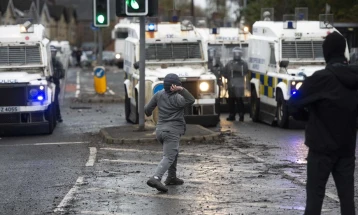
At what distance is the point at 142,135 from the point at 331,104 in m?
10.8

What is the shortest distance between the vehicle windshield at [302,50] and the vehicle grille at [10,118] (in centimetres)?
680

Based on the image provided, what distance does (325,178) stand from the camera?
25.0ft

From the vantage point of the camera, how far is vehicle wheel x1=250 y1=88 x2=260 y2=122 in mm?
23562

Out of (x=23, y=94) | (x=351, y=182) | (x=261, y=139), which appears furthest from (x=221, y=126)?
(x=351, y=182)

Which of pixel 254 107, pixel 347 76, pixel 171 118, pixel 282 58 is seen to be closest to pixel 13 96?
pixel 282 58

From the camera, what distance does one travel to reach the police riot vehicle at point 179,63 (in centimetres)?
2134

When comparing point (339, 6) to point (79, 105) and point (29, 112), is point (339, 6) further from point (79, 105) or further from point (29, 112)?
point (29, 112)

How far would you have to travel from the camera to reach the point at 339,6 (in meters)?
30.2

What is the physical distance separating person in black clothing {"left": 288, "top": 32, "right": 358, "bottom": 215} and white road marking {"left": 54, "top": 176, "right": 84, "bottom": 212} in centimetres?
355

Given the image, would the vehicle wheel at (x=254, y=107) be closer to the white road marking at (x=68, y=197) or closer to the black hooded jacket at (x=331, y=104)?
the white road marking at (x=68, y=197)

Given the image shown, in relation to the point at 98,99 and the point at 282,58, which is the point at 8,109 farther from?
the point at 98,99

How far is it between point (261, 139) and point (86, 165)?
535 cm

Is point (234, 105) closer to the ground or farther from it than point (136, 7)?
closer to the ground

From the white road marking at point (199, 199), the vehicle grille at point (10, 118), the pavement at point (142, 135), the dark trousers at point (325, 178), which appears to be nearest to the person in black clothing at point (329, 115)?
the dark trousers at point (325, 178)
